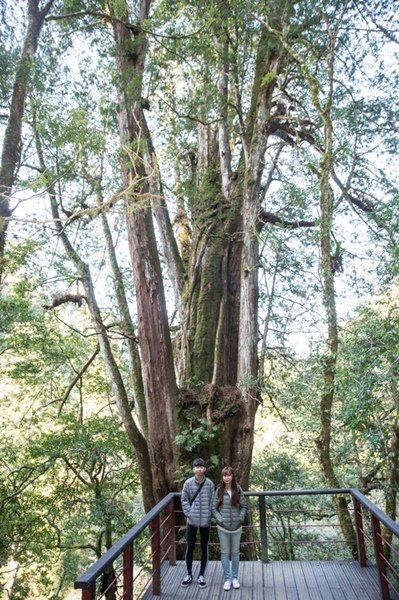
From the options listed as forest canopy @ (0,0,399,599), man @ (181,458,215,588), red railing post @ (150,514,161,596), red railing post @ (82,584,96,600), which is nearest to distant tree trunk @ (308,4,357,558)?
forest canopy @ (0,0,399,599)

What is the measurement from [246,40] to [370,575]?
7552 millimetres

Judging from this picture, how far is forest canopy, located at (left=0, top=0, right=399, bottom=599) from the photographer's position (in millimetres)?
5703

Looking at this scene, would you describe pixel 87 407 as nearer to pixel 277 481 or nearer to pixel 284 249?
pixel 277 481

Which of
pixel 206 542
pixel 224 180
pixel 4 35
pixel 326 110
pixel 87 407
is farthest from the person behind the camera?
pixel 87 407

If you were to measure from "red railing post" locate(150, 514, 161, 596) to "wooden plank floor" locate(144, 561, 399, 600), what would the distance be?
0.23ft

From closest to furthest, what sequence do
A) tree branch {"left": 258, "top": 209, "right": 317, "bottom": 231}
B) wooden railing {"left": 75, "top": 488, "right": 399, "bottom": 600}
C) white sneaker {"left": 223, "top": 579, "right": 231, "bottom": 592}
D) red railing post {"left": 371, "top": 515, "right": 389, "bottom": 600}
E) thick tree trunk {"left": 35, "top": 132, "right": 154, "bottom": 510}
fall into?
wooden railing {"left": 75, "top": 488, "right": 399, "bottom": 600} → red railing post {"left": 371, "top": 515, "right": 389, "bottom": 600} → white sneaker {"left": 223, "top": 579, "right": 231, "bottom": 592} → thick tree trunk {"left": 35, "top": 132, "right": 154, "bottom": 510} → tree branch {"left": 258, "top": 209, "right": 317, "bottom": 231}

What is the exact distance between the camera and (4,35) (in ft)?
22.0

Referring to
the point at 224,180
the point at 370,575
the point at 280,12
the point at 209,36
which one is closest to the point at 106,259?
the point at 224,180

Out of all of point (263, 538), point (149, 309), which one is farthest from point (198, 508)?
point (149, 309)

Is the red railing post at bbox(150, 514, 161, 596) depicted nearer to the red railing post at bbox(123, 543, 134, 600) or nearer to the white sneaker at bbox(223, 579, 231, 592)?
the white sneaker at bbox(223, 579, 231, 592)

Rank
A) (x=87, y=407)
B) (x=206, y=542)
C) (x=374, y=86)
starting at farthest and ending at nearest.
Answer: (x=87, y=407) → (x=374, y=86) → (x=206, y=542)

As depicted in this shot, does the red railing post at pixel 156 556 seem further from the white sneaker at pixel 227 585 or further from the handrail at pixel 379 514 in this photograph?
the handrail at pixel 379 514

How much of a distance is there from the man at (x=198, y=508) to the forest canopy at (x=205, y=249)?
155cm

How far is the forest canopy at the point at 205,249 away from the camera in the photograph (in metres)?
5.70
